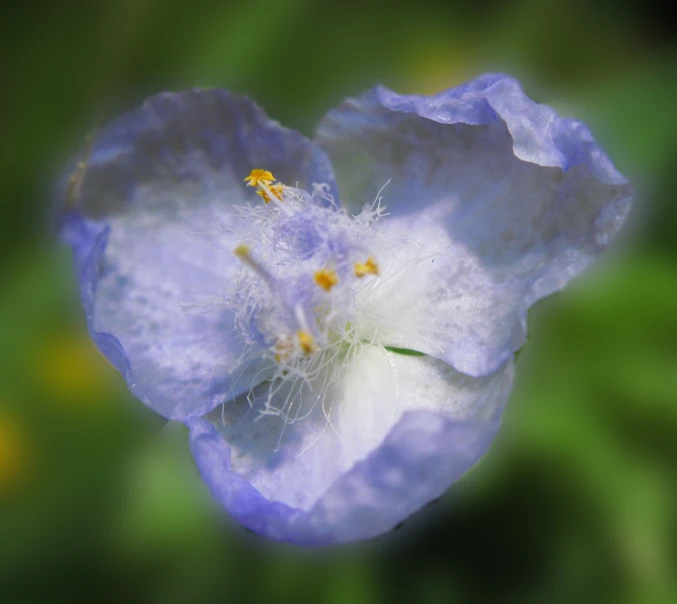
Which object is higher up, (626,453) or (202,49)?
(202,49)

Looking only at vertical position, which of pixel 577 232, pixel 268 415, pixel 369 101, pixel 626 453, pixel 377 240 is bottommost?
pixel 626 453

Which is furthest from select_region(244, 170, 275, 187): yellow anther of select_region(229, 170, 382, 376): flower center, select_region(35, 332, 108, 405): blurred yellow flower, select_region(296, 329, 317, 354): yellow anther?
select_region(35, 332, 108, 405): blurred yellow flower

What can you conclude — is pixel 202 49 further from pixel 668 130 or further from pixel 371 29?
pixel 668 130

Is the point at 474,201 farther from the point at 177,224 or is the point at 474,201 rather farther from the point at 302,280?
the point at 177,224

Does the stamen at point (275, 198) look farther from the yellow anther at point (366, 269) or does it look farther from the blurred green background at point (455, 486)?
the blurred green background at point (455, 486)

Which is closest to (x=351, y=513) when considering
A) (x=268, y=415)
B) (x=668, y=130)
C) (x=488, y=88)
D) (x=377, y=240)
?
(x=268, y=415)

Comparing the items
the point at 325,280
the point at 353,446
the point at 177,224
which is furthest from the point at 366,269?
the point at 177,224
